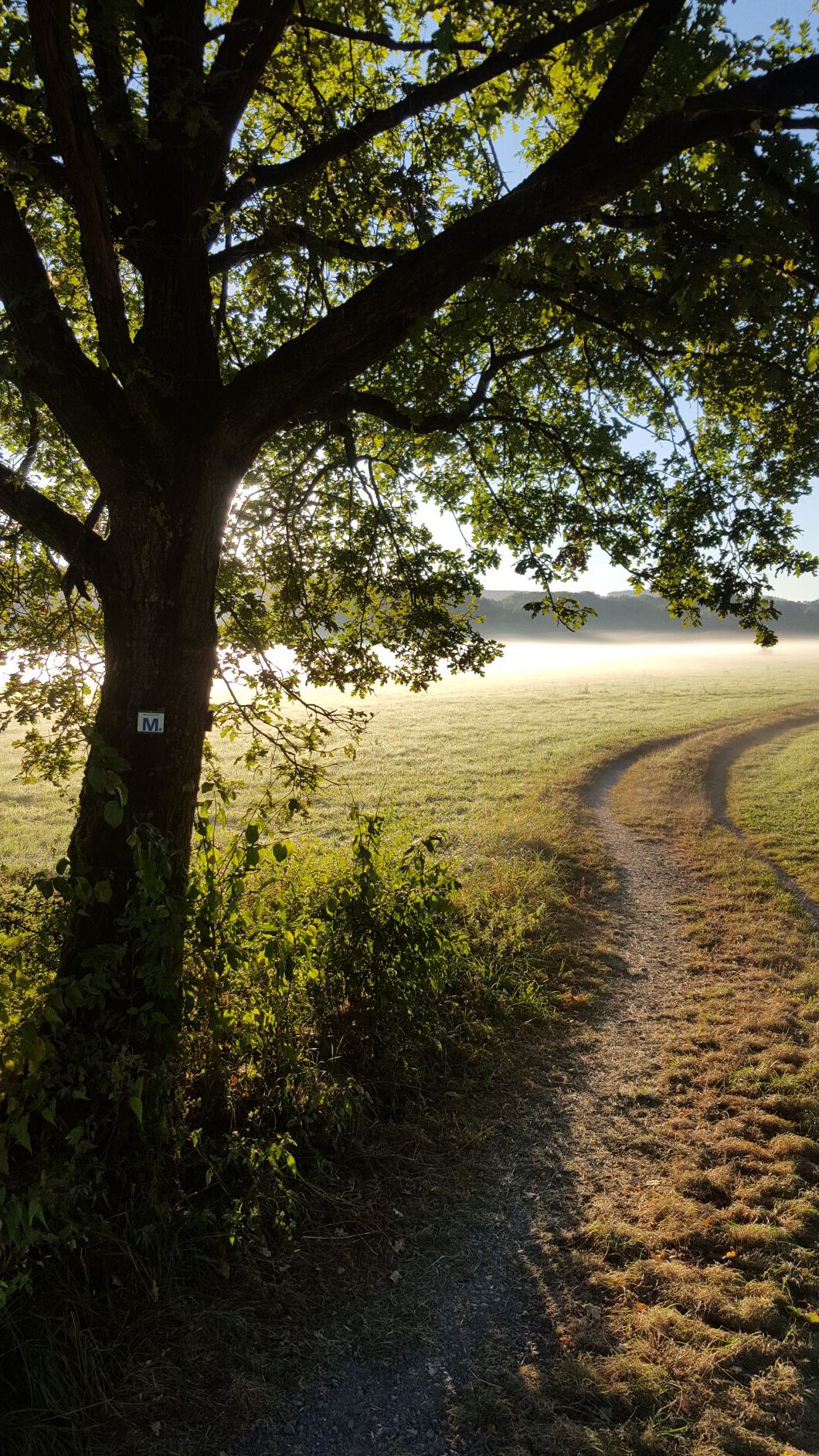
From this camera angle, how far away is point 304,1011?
591 centimetres

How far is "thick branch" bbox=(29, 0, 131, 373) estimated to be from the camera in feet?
11.2

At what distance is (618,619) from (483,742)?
104 metres

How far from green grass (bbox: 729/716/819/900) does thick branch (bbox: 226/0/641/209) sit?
10.7 m

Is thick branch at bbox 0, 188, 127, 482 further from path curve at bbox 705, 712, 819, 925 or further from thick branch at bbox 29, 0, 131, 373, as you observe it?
path curve at bbox 705, 712, 819, 925

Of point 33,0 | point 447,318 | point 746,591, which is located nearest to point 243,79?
point 33,0

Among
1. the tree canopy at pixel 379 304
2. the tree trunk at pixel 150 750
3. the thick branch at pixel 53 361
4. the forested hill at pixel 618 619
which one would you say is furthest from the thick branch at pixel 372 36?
the forested hill at pixel 618 619

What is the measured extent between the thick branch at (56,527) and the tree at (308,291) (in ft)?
0.07

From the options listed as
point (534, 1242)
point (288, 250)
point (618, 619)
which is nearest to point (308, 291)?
point (288, 250)

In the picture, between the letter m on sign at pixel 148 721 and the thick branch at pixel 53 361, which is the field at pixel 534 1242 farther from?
the thick branch at pixel 53 361

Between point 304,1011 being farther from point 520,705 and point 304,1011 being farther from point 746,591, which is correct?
point 520,705

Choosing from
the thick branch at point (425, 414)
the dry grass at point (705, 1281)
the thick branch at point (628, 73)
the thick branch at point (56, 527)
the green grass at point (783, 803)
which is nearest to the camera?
the dry grass at point (705, 1281)

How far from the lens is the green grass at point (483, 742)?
14812mm

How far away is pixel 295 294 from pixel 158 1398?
26.3 feet

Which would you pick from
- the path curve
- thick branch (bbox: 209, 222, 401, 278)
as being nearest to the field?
the path curve
